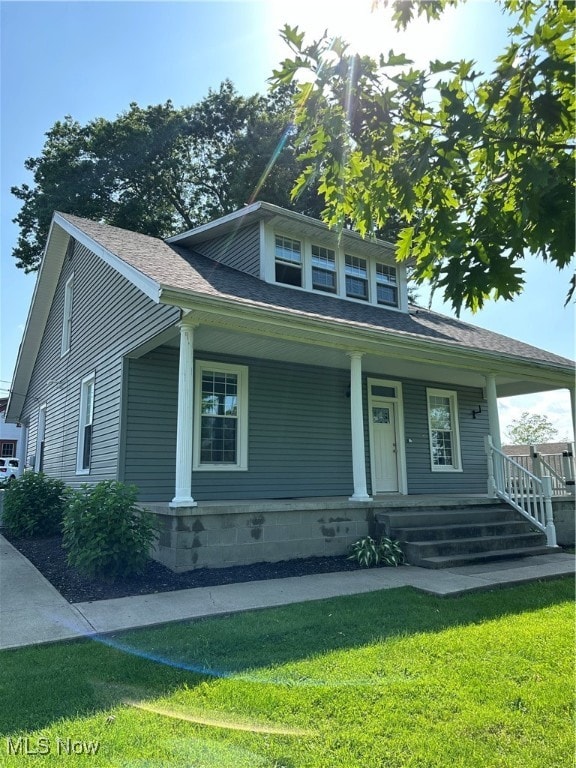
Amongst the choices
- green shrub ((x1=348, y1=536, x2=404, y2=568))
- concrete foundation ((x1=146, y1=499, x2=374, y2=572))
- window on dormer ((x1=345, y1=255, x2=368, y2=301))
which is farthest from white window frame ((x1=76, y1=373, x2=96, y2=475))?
green shrub ((x1=348, y1=536, x2=404, y2=568))

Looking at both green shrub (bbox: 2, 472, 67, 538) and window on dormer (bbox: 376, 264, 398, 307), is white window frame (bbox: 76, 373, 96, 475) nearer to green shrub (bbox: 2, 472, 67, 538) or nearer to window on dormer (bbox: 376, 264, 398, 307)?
green shrub (bbox: 2, 472, 67, 538)

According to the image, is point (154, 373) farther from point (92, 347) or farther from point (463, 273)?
point (463, 273)

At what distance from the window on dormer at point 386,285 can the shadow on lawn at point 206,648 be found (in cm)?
743

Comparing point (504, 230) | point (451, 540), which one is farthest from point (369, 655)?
point (451, 540)

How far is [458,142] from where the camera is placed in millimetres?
2967

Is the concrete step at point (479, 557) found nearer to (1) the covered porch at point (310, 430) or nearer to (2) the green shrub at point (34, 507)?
(1) the covered porch at point (310, 430)

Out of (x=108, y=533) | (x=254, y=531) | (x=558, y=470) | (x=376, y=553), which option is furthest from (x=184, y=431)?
(x=558, y=470)

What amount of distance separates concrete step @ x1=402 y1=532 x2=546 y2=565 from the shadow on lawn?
1715 mm

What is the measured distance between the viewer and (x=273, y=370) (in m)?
9.97

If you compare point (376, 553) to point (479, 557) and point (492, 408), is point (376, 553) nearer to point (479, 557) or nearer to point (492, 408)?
point (479, 557)

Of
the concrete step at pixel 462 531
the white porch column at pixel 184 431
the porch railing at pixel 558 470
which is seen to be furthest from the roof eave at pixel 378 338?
the concrete step at pixel 462 531

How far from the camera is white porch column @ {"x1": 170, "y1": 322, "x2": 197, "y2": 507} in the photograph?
21.7 feet

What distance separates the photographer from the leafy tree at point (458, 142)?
2.83 metres

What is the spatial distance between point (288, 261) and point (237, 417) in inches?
130
